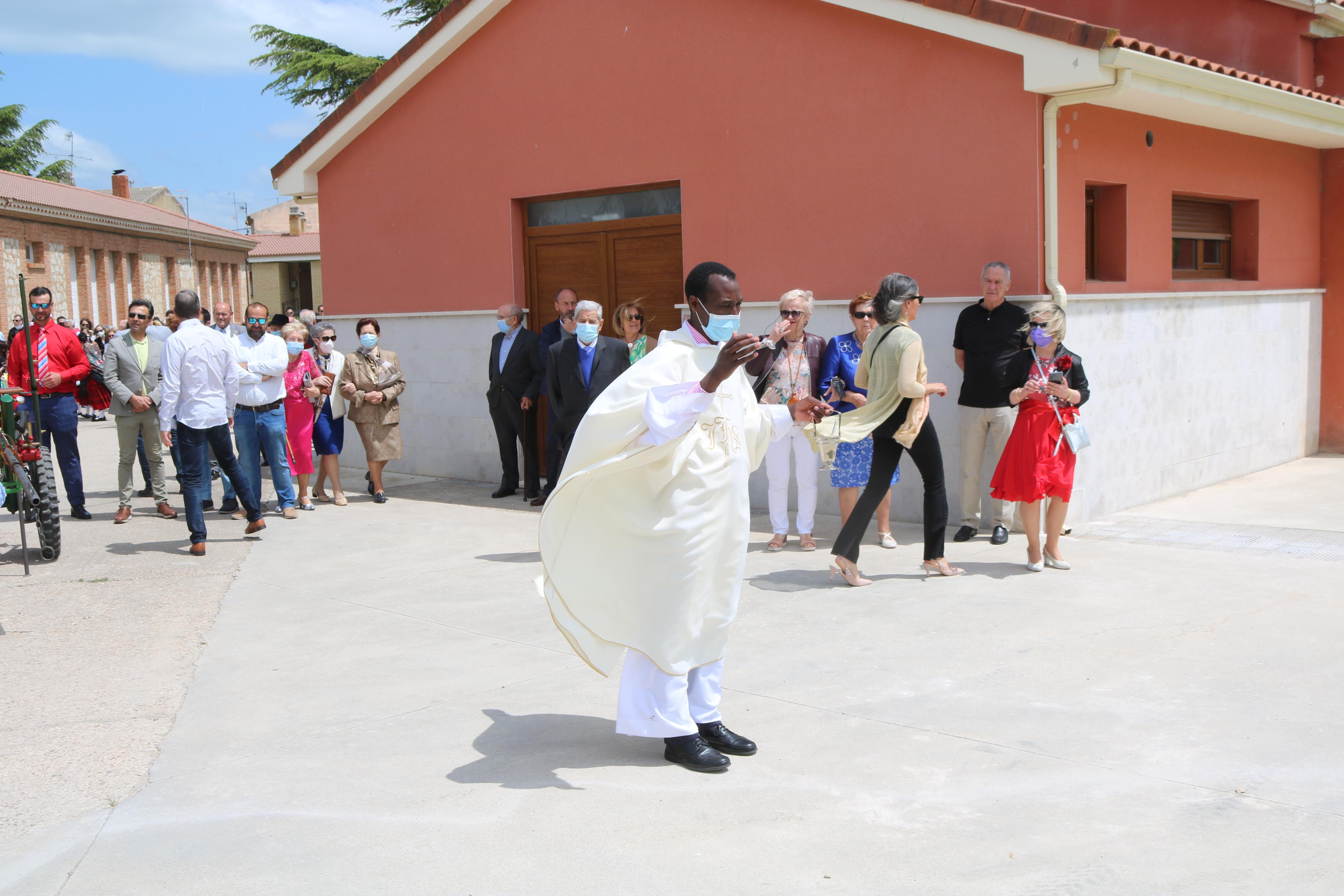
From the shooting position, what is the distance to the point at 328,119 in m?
13.3

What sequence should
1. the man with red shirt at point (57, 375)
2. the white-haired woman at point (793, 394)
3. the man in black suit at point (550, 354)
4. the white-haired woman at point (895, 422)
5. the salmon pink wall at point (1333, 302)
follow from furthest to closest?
the salmon pink wall at point (1333, 302), the man with red shirt at point (57, 375), the man in black suit at point (550, 354), the white-haired woman at point (793, 394), the white-haired woman at point (895, 422)

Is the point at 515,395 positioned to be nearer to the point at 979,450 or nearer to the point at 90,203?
the point at 979,450

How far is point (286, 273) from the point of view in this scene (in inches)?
1997

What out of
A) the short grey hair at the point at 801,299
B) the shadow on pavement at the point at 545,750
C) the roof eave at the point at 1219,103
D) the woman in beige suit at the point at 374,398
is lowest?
the shadow on pavement at the point at 545,750

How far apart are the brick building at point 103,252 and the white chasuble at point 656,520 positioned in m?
32.1

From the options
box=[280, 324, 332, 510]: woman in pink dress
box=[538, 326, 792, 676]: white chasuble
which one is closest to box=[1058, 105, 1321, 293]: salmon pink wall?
box=[538, 326, 792, 676]: white chasuble

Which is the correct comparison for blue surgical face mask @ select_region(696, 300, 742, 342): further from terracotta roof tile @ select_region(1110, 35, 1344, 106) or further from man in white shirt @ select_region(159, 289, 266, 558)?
man in white shirt @ select_region(159, 289, 266, 558)

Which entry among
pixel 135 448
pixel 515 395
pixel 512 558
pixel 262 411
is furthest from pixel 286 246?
pixel 512 558

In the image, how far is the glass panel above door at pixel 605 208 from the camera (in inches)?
431

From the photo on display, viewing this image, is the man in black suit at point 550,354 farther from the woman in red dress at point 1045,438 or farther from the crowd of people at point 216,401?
the woman in red dress at point 1045,438

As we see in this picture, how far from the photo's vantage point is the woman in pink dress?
434 inches

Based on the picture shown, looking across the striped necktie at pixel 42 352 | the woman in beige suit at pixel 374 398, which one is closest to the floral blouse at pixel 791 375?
the woman in beige suit at pixel 374 398

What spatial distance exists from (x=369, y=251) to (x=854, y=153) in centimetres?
636

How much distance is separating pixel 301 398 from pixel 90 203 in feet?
121
